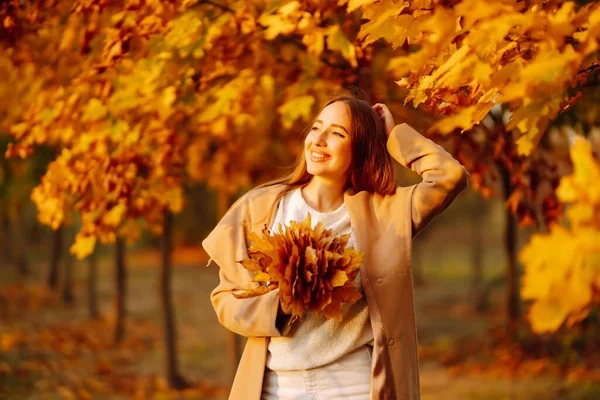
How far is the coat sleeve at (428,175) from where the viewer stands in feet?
7.97

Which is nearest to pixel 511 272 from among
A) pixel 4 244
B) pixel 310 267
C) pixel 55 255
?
pixel 310 267

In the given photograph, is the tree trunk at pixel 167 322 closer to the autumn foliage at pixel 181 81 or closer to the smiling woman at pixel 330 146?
the autumn foliage at pixel 181 81

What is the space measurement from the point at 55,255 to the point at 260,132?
622 cm

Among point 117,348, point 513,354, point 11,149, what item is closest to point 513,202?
point 11,149

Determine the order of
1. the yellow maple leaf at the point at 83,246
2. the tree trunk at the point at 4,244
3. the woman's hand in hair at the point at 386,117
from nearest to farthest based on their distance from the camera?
1. the woman's hand in hair at the point at 386,117
2. the yellow maple leaf at the point at 83,246
3. the tree trunk at the point at 4,244

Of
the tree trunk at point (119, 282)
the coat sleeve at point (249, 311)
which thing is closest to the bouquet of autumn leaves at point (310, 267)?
the coat sleeve at point (249, 311)

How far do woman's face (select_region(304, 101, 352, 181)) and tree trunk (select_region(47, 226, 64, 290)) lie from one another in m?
9.68

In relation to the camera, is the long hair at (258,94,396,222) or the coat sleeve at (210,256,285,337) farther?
the long hair at (258,94,396,222)

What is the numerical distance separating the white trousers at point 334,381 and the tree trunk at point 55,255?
9.76 meters

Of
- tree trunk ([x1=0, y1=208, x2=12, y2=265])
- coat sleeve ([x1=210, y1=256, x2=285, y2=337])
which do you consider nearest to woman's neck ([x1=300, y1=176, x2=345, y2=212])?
coat sleeve ([x1=210, y1=256, x2=285, y2=337])

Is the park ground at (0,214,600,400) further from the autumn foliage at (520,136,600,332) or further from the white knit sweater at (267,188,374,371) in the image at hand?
the autumn foliage at (520,136,600,332)

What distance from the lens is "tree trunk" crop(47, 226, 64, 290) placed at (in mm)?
11883

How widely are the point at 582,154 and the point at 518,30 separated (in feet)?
2.56

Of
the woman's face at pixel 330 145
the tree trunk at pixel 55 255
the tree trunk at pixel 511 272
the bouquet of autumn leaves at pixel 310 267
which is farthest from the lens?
the tree trunk at pixel 55 255
